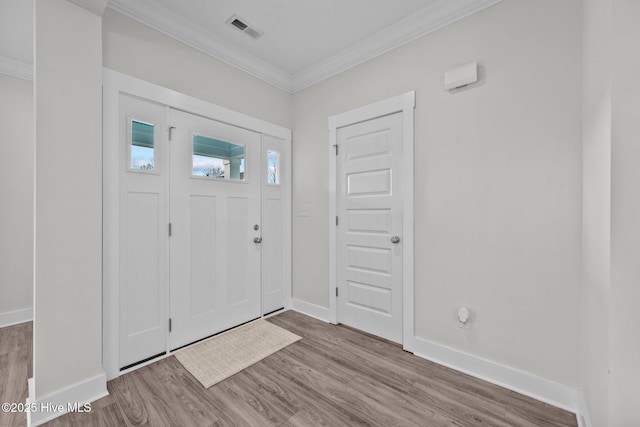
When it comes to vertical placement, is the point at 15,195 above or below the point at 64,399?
above

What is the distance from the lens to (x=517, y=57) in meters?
1.81

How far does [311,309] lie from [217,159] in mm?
1997

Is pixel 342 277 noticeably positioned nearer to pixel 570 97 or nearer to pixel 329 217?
pixel 329 217

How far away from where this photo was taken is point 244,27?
240 cm

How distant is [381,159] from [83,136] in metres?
2.32

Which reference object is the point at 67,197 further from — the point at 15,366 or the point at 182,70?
the point at 15,366

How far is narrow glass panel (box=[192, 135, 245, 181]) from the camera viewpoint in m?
2.47

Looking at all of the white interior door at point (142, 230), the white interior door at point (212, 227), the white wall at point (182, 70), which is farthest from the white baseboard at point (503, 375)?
the white wall at point (182, 70)

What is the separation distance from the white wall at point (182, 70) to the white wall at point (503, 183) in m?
1.40

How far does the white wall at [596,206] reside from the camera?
3.56 feet

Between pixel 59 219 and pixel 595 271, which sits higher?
pixel 59 219

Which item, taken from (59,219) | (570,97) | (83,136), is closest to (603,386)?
(570,97)

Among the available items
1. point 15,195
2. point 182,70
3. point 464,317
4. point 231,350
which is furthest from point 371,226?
point 15,195

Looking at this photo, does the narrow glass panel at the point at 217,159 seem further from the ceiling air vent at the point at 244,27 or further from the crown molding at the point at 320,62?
the ceiling air vent at the point at 244,27
